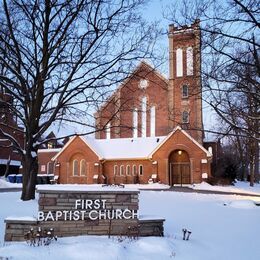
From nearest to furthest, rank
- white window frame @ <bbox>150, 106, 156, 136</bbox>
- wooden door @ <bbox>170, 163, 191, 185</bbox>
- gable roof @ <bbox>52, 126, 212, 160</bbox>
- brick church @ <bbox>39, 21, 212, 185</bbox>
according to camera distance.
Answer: brick church @ <bbox>39, 21, 212, 185</bbox> → wooden door @ <bbox>170, 163, 191, 185</bbox> → gable roof @ <bbox>52, 126, 212, 160</bbox> → white window frame @ <bbox>150, 106, 156, 136</bbox>

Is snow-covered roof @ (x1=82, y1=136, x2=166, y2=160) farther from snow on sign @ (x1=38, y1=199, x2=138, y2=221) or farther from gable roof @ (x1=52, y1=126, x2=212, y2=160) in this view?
snow on sign @ (x1=38, y1=199, x2=138, y2=221)

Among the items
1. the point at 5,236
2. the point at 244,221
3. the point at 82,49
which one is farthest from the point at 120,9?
the point at 5,236

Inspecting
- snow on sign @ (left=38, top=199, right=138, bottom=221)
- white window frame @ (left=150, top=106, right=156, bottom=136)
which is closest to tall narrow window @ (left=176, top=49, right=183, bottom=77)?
A: white window frame @ (left=150, top=106, right=156, bottom=136)

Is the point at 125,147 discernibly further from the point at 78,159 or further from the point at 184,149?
the point at 184,149

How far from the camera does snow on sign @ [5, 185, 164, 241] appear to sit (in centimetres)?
930

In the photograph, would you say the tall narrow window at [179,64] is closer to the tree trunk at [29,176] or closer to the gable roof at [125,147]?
the gable roof at [125,147]

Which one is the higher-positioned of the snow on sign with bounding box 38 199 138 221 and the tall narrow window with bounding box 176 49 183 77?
the tall narrow window with bounding box 176 49 183 77

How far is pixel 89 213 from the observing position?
962 centimetres

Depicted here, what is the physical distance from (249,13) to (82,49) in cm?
859

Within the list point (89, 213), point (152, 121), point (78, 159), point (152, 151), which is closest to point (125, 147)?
point (152, 151)

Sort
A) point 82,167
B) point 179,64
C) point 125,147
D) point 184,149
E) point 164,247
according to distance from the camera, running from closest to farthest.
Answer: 1. point 164,247
2. point 184,149
3. point 82,167
4. point 179,64
5. point 125,147

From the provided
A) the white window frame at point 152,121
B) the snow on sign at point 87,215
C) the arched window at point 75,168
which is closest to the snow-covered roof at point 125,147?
the white window frame at point 152,121

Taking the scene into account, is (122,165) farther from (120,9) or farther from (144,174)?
(120,9)

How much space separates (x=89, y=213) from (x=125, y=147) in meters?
39.5
